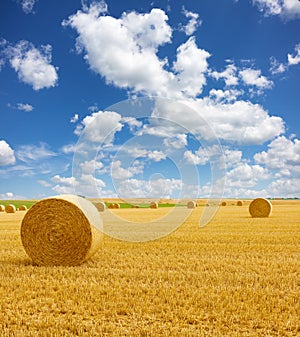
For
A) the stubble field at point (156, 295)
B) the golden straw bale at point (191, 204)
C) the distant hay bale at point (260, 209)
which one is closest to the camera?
the stubble field at point (156, 295)

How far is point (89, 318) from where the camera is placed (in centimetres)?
533

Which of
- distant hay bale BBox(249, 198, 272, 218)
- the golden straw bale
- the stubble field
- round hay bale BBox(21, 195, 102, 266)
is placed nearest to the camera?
the stubble field

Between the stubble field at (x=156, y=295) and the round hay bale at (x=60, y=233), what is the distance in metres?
0.41

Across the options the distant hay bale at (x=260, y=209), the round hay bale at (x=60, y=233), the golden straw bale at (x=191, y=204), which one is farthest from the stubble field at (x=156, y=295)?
the golden straw bale at (x=191, y=204)

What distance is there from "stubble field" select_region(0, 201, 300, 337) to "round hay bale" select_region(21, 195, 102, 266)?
414mm

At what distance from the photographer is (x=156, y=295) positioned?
6297mm

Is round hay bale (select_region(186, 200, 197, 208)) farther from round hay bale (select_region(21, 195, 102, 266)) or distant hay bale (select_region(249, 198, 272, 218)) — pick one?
round hay bale (select_region(21, 195, 102, 266))

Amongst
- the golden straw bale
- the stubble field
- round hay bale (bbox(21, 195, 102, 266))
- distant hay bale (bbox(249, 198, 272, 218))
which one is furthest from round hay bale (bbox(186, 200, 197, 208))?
round hay bale (bbox(21, 195, 102, 266))

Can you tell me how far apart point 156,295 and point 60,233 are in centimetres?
393

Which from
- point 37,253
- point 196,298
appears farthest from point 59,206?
point 196,298

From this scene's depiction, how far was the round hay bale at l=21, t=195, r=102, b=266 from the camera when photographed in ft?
30.4

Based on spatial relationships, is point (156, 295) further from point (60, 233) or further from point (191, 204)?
point (191, 204)

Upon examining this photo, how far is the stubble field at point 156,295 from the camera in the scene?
16.3 feet

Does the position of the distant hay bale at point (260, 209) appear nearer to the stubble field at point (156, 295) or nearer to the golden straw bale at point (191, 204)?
the stubble field at point (156, 295)
